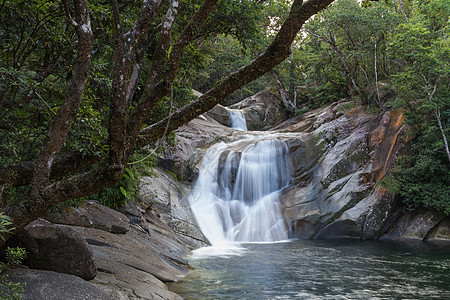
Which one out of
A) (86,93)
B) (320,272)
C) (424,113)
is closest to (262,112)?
(424,113)

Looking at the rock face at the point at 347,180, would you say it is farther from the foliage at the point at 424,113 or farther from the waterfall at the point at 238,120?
the waterfall at the point at 238,120

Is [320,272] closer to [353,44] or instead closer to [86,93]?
[86,93]

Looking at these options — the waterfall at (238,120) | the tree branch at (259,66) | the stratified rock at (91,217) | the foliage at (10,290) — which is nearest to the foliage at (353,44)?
the waterfall at (238,120)

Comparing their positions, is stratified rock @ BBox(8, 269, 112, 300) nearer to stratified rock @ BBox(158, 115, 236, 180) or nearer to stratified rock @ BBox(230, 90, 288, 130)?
stratified rock @ BBox(158, 115, 236, 180)

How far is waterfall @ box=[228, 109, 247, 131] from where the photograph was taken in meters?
30.6

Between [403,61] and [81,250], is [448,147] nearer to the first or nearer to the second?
[403,61]

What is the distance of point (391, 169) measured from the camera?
17297 millimetres

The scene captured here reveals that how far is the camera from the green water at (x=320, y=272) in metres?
7.43

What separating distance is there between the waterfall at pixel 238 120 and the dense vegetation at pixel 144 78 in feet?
26.0

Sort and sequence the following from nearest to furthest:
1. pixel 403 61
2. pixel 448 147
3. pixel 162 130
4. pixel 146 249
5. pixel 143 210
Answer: pixel 162 130 → pixel 146 249 → pixel 143 210 → pixel 448 147 → pixel 403 61

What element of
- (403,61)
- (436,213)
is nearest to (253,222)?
(436,213)

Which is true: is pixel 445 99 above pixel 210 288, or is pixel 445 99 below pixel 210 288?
above

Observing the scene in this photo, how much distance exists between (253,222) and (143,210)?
21.4 ft

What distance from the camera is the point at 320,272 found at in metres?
9.42
